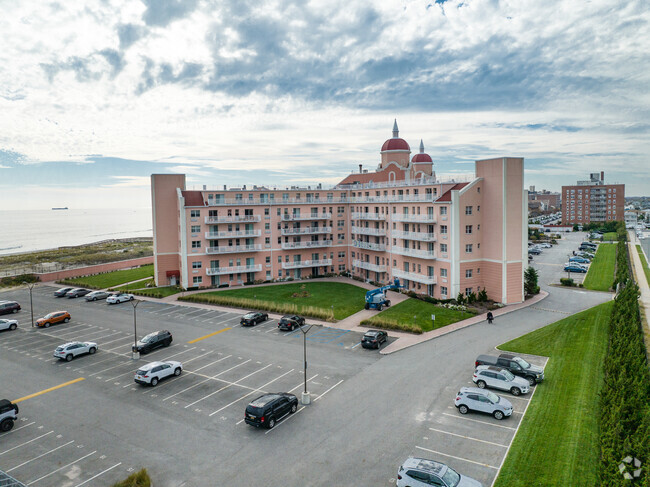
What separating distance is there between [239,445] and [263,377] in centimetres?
907

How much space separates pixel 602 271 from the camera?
7425 cm

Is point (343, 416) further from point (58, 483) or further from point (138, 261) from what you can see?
point (138, 261)

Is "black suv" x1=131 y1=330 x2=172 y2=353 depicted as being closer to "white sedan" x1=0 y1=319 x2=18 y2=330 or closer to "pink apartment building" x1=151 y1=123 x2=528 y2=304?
"white sedan" x1=0 y1=319 x2=18 y2=330

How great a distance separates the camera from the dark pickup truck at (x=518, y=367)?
29.0 meters

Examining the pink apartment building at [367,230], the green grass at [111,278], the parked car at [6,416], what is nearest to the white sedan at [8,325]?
the green grass at [111,278]

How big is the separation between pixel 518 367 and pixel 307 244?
150ft

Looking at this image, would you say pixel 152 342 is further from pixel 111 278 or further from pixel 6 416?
pixel 111 278

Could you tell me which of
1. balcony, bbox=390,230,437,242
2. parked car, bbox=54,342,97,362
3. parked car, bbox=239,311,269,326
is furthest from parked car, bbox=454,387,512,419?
balcony, bbox=390,230,437,242

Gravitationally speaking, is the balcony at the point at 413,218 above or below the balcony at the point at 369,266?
above

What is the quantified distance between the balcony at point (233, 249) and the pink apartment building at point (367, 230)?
16 cm

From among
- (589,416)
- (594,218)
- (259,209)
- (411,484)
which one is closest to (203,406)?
(411,484)

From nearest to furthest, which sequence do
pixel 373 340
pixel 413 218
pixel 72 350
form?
pixel 72 350
pixel 373 340
pixel 413 218

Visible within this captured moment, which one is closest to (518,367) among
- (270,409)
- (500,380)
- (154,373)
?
(500,380)

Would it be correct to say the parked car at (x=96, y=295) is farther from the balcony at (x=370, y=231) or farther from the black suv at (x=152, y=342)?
the balcony at (x=370, y=231)
